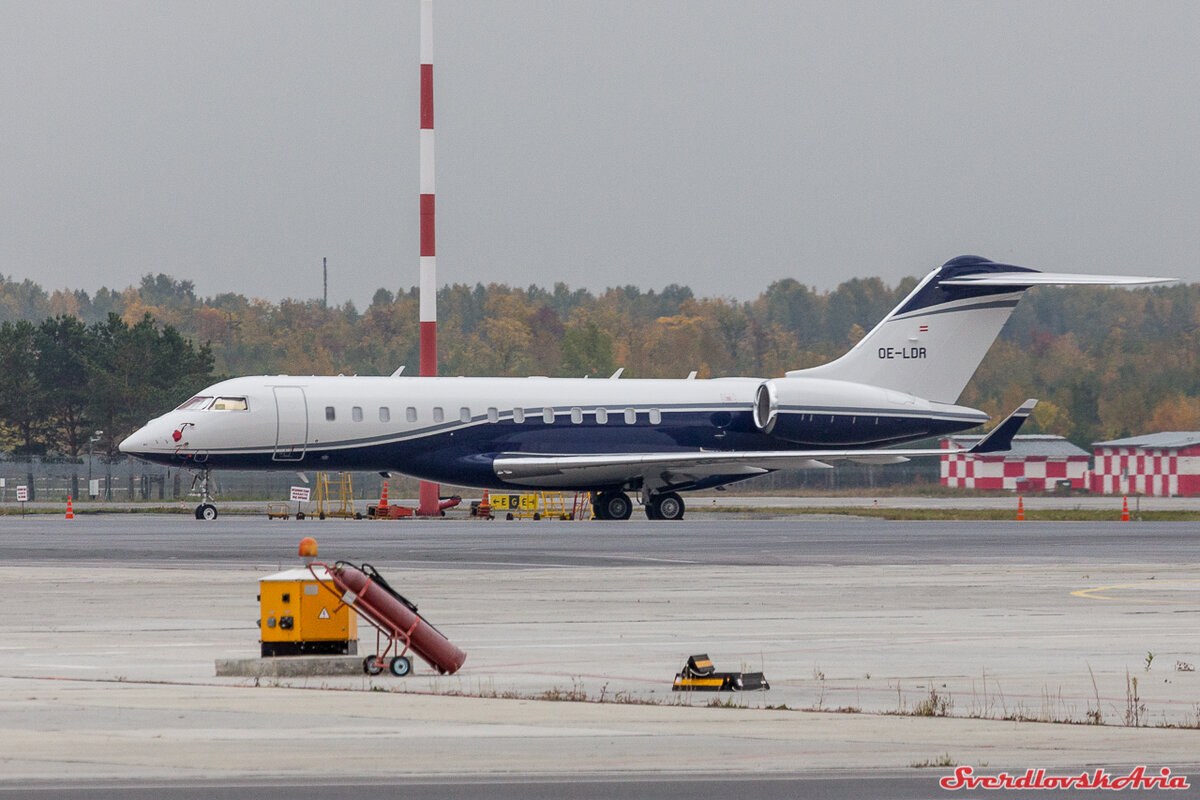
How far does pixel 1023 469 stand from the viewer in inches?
3068

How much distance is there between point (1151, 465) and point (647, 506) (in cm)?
3335

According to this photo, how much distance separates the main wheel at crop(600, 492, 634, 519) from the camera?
48062 mm

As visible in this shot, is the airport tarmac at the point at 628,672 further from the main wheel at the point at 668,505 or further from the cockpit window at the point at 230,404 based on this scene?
the main wheel at the point at 668,505

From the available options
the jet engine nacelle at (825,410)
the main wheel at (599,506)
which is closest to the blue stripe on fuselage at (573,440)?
the jet engine nacelle at (825,410)

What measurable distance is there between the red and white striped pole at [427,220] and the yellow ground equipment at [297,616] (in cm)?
3886

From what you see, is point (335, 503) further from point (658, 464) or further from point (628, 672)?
point (628, 672)

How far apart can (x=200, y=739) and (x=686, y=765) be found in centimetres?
299

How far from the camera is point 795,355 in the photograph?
4077 inches

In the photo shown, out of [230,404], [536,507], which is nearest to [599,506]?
[536,507]

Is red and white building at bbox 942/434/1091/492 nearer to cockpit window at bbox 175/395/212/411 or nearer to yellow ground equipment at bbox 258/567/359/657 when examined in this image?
cockpit window at bbox 175/395/212/411

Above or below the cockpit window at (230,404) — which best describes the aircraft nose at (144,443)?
below

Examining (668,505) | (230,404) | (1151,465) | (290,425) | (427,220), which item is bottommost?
(668,505)

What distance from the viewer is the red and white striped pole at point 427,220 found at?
54.4m

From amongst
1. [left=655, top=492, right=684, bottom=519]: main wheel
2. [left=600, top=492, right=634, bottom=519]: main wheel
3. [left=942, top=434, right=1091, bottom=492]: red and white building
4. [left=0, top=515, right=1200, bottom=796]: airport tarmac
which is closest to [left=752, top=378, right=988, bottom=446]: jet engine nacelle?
[left=655, top=492, right=684, bottom=519]: main wheel
